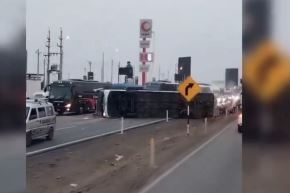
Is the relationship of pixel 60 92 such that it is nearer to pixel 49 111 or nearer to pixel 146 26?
pixel 146 26

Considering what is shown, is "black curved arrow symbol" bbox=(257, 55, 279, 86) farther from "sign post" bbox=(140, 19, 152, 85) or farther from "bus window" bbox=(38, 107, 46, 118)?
"sign post" bbox=(140, 19, 152, 85)

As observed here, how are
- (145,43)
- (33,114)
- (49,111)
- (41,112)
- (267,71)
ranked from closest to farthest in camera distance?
(267,71)
(33,114)
(41,112)
(49,111)
(145,43)

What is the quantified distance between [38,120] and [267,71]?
19914 mm

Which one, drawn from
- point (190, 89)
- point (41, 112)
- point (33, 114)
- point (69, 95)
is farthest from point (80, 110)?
point (33, 114)

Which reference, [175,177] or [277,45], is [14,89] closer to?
[277,45]

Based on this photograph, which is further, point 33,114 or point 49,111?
point 49,111

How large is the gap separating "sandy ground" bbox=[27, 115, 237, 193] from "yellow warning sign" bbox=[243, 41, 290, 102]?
887 cm

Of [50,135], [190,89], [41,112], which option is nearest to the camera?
[41,112]

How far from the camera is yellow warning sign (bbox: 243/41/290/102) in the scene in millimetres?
2625

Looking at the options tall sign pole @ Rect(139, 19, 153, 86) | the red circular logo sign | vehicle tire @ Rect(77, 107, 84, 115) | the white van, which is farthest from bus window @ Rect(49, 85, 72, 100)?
the white van

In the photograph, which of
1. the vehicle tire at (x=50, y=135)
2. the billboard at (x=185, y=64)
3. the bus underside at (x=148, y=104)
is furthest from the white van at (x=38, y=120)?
the bus underside at (x=148, y=104)

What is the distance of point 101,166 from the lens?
16031mm

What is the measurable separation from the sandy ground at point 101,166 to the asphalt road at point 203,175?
1.31 ft

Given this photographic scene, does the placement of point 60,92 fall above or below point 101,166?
above
